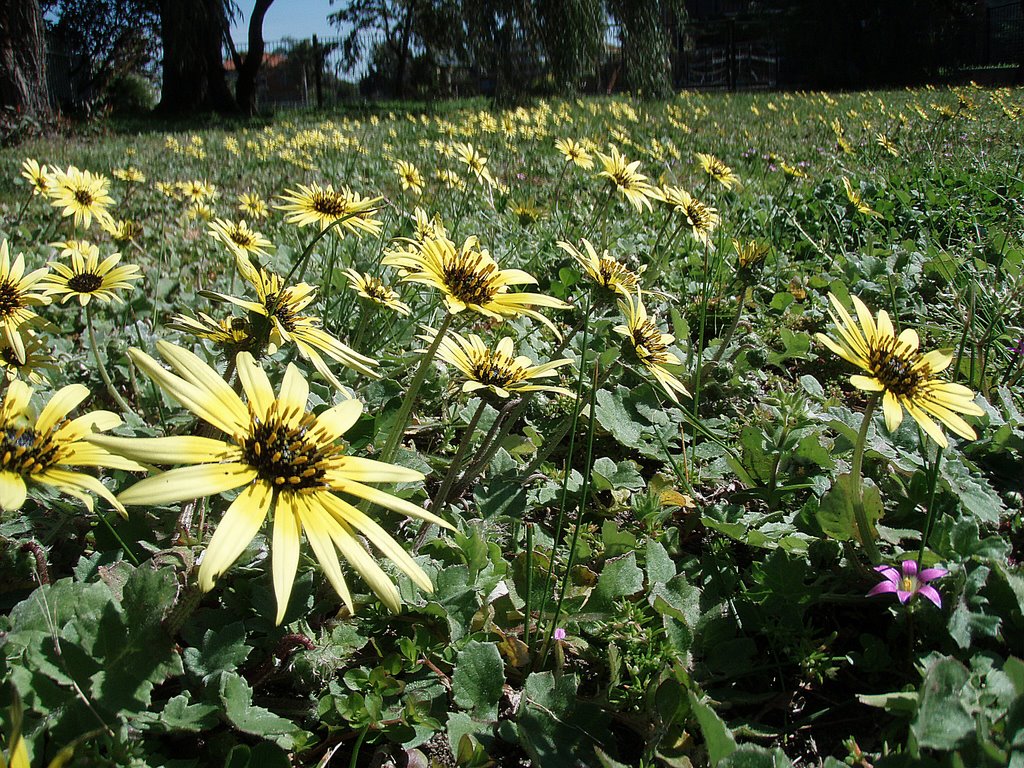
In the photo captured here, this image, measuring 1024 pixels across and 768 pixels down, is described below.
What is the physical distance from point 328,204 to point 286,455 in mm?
1706

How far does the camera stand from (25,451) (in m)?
1.10

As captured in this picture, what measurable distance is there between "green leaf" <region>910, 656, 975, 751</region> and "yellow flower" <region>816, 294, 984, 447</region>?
45 centimetres

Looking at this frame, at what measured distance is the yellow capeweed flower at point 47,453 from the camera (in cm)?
104

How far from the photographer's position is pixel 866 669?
4.81ft

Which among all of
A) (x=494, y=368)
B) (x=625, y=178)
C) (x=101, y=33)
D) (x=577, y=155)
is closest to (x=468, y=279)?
(x=494, y=368)

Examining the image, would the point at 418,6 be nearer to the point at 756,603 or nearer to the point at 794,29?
the point at 794,29

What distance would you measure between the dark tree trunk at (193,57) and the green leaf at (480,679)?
19074 mm

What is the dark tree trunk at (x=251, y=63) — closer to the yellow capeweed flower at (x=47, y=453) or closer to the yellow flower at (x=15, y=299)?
the yellow flower at (x=15, y=299)

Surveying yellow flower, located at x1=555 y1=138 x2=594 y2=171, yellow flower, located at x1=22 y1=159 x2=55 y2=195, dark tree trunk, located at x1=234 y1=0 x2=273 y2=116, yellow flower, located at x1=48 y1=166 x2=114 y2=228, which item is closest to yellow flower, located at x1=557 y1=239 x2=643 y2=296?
yellow flower, located at x1=555 y1=138 x2=594 y2=171

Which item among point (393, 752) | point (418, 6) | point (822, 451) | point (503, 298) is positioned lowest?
point (393, 752)

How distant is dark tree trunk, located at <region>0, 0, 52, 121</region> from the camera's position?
11109 millimetres

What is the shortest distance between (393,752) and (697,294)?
272 centimetres

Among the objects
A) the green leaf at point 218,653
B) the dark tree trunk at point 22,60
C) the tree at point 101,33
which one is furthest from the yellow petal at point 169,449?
the tree at point 101,33

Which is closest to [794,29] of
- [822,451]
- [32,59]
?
→ [32,59]
